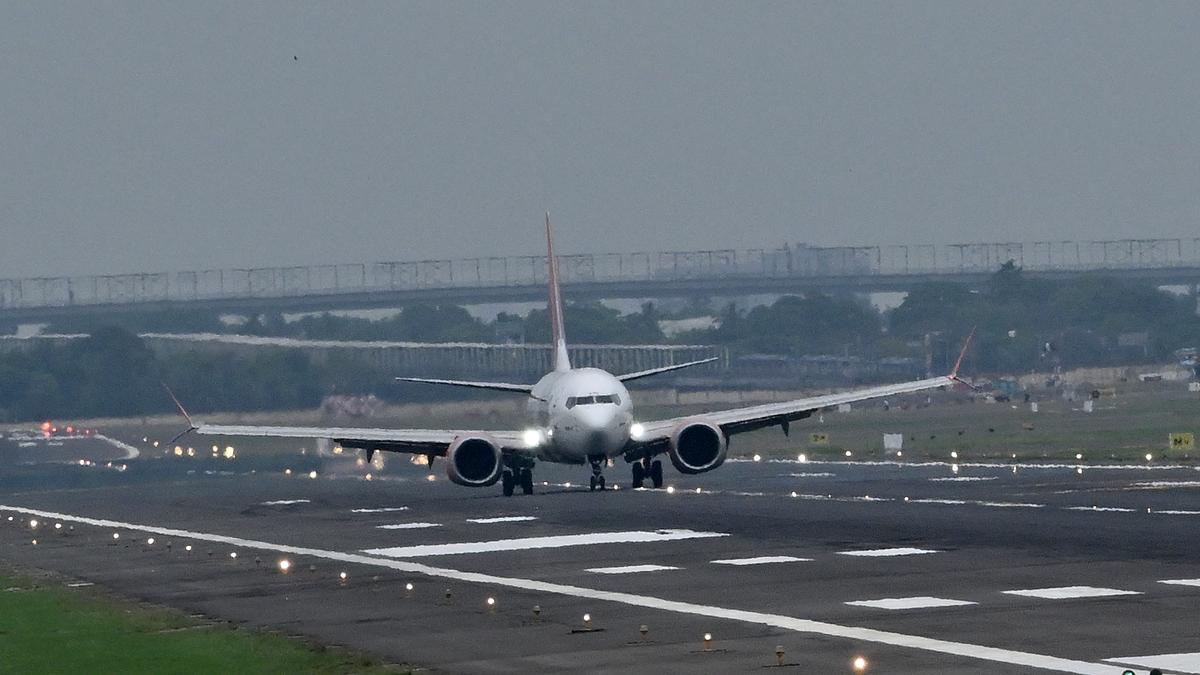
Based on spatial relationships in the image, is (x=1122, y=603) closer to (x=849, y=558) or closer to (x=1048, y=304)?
(x=849, y=558)

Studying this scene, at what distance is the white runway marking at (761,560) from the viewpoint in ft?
112

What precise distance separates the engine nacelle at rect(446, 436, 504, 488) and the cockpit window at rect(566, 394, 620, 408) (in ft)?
11.6

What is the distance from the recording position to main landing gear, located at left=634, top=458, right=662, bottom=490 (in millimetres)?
60688

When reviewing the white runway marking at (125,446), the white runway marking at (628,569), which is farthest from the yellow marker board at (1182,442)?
the white runway marking at (125,446)

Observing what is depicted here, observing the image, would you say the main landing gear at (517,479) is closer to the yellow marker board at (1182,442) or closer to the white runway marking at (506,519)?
the white runway marking at (506,519)

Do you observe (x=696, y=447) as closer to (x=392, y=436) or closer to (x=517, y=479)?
(x=517, y=479)

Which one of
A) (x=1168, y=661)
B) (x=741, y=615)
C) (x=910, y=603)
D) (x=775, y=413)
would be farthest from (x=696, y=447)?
(x=1168, y=661)

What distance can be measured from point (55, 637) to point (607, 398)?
2976cm

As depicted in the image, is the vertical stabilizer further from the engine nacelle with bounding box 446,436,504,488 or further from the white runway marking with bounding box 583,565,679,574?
the white runway marking with bounding box 583,565,679,574

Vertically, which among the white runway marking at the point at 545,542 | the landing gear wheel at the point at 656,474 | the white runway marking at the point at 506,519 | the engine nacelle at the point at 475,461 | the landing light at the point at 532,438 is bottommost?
the white runway marking at the point at 545,542

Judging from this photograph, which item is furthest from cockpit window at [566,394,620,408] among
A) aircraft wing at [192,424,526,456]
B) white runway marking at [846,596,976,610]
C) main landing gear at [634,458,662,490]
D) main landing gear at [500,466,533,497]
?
white runway marking at [846,596,976,610]

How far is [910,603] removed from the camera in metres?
26.6

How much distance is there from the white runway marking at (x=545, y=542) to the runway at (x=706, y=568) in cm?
14

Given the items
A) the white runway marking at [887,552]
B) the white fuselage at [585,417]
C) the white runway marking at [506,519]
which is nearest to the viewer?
the white runway marking at [887,552]
